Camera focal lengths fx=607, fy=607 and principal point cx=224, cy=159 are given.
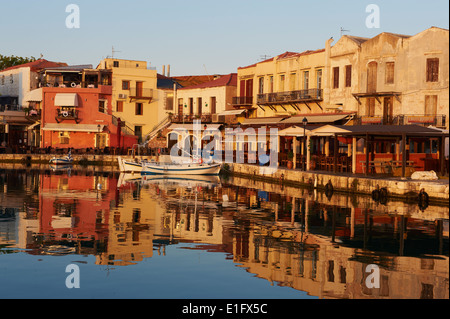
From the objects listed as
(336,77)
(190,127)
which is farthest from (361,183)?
(190,127)

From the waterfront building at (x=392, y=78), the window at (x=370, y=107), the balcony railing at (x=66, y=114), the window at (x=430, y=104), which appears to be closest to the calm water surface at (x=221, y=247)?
the window at (x=430, y=104)

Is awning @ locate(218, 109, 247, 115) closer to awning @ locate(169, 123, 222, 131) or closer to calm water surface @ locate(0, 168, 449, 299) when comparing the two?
awning @ locate(169, 123, 222, 131)

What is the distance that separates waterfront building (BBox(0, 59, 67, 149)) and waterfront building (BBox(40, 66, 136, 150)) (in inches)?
104

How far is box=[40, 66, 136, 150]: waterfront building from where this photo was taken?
6075cm

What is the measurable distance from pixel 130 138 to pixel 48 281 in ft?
168

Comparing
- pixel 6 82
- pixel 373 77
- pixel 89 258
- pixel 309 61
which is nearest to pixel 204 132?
pixel 309 61

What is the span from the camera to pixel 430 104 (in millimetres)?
37125

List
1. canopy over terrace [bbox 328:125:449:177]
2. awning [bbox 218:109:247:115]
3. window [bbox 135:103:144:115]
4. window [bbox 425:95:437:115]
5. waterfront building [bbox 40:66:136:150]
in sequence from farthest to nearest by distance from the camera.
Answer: window [bbox 135:103:144:115] → waterfront building [bbox 40:66:136:150] → awning [bbox 218:109:247:115] → window [bbox 425:95:437:115] → canopy over terrace [bbox 328:125:449:177]

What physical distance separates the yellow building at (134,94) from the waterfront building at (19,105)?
27.2 feet

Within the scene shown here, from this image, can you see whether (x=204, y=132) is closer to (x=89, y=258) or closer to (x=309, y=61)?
(x=309, y=61)

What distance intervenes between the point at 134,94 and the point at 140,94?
2.21ft

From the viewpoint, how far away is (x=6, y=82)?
241ft

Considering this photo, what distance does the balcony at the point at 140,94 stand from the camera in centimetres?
6324

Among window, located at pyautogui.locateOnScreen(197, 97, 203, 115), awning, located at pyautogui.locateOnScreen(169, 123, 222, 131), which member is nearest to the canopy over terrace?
awning, located at pyautogui.locateOnScreen(169, 123, 222, 131)
